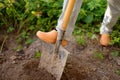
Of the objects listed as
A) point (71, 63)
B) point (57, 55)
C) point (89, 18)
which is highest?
point (89, 18)

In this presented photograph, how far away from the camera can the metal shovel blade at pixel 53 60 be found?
2.08m

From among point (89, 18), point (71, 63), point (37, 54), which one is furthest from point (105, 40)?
point (37, 54)

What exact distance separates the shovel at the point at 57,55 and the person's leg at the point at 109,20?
22.2 inches

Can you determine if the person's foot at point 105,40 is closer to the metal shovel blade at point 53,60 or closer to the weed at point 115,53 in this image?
the weed at point 115,53

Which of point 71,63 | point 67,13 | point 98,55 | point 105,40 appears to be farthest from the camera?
point 105,40

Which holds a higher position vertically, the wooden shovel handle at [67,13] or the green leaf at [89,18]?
the wooden shovel handle at [67,13]

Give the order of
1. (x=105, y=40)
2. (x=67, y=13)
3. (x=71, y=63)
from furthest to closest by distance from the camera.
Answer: (x=105, y=40)
(x=71, y=63)
(x=67, y=13)

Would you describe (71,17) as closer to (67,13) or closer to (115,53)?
(67,13)

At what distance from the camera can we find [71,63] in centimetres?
240

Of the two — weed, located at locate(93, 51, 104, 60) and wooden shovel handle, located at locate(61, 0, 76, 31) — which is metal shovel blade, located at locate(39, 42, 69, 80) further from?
weed, located at locate(93, 51, 104, 60)

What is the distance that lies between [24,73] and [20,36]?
1.65ft

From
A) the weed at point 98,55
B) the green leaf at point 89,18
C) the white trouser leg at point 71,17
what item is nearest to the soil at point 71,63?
the weed at point 98,55

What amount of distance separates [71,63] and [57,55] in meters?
0.33

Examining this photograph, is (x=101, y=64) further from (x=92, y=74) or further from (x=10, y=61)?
(x=10, y=61)
